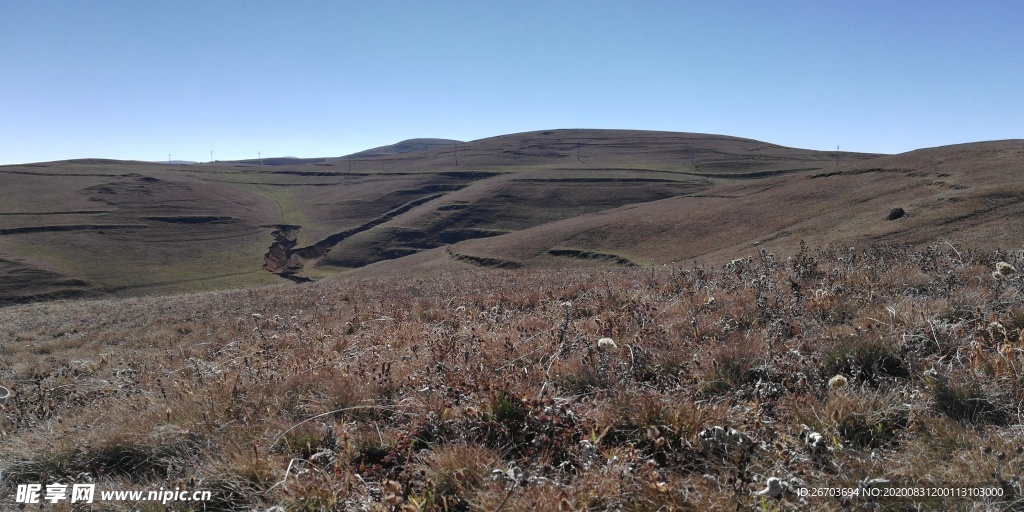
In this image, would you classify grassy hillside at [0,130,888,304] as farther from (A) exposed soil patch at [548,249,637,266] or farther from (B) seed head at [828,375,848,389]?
(B) seed head at [828,375,848,389]

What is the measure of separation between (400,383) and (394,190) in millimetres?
116741

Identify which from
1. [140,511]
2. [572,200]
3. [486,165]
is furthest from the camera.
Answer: [486,165]

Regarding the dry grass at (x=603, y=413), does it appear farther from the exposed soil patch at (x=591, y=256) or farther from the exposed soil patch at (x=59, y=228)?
the exposed soil patch at (x=59, y=228)

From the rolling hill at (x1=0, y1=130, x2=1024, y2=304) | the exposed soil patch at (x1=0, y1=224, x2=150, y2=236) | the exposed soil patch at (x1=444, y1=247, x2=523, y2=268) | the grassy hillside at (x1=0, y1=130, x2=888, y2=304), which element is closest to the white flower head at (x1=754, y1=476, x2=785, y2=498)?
A: the rolling hill at (x1=0, y1=130, x2=1024, y2=304)

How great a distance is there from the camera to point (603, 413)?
4117 mm

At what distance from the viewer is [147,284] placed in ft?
234

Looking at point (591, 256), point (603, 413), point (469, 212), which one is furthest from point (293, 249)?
point (603, 413)

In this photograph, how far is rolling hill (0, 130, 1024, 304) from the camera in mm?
40875

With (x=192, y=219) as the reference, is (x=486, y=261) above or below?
below

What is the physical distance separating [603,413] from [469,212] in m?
91.5

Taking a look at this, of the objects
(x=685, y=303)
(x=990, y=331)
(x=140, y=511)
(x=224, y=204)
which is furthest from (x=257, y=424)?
(x=224, y=204)

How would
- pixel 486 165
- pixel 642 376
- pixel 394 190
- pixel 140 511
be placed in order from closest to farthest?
pixel 140 511 → pixel 642 376 → pixel 394 190 → pixel 486 165

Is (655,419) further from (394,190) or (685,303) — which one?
(394,190)

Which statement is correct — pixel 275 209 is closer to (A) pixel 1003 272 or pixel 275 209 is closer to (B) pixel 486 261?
(B) pixel 486 261
